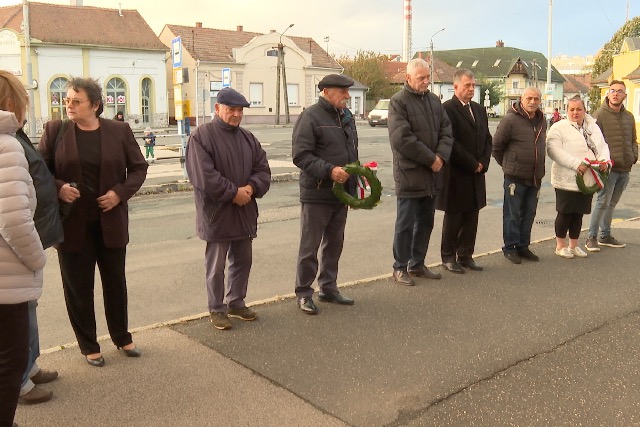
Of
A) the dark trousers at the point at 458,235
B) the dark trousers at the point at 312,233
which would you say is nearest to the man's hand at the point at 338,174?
the dark trousers at the point at 312,233

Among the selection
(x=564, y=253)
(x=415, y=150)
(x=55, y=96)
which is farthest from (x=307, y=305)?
(x=55, y=96)

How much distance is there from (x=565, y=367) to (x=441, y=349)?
0.87m

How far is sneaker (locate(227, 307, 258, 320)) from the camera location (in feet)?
17.6

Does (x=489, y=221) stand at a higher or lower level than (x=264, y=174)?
lower

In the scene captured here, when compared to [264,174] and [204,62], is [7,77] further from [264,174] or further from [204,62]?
[204,62]

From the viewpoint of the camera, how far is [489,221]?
10750 mm

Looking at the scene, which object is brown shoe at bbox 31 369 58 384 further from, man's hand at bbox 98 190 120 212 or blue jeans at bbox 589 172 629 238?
blue jeans at bbox 589 172 629 238

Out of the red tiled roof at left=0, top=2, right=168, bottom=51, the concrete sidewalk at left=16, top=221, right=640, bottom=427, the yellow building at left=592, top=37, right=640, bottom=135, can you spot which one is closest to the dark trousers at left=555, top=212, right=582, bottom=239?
the concrete sidewalk at left=16, top=221, right=640, bottom=427

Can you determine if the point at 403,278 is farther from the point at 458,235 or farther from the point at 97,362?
the point at 97,362

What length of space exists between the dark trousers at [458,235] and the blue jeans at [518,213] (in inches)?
24.4

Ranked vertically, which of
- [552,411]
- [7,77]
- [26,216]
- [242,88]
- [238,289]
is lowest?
[552,411]

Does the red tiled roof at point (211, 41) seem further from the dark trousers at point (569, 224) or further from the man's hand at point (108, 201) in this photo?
the man's hand at point (108, 201)

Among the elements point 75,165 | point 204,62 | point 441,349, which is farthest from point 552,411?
point 204,62

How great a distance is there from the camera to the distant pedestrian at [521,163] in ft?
24.1
